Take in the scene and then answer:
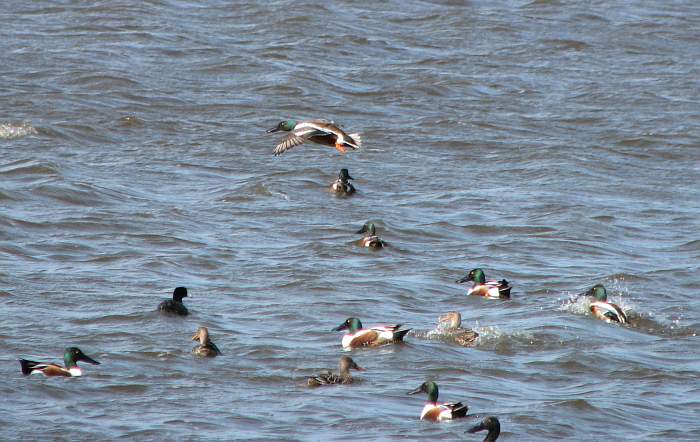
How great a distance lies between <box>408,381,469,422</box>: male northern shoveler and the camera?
1159cm

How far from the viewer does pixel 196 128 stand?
23984mm

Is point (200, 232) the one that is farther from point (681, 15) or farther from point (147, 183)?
point (681, 15)

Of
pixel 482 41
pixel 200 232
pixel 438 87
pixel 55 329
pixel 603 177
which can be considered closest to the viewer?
pixel 55 329

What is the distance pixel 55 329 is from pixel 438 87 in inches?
561

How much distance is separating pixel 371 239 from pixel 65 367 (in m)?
6.33

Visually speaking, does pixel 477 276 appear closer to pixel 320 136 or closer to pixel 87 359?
pixel 320 136

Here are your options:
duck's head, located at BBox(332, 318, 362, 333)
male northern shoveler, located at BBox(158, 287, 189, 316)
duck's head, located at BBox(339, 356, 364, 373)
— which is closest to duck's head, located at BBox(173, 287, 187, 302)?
male northern shoveler, located at BBox(158, 287, 189, 316)

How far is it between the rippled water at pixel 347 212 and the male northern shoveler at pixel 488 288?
0.35ft

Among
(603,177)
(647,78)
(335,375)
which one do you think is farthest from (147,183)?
(647,78)

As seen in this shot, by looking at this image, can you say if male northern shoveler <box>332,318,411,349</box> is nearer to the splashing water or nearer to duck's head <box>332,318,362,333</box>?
duck's head <box>332,318,362,333</box>

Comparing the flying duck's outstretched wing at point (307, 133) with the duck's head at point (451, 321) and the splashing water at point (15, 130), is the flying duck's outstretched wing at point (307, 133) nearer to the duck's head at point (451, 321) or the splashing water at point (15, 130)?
the duck's head at point (451, 321)

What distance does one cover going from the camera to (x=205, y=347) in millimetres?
13180

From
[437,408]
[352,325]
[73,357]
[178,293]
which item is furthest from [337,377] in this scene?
[178,293]

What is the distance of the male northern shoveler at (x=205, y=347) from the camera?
1317 centimetres
